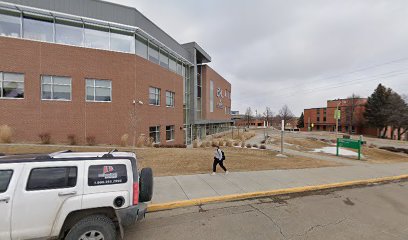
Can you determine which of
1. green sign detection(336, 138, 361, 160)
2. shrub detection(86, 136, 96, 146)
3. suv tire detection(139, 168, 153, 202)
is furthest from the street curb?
shrub detection(86, 136, 96, 146)

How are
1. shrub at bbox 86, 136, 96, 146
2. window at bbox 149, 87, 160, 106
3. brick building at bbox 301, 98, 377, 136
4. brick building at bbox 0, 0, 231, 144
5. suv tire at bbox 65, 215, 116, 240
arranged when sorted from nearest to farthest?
suv tire at bbox 65, 215, 116, 240, brick building at bbox 0, 0, 231, 144, shrub at bbox 86, 136, 96, 146, window at bbox 149, 87, 160, 106, brick building at bbox 301, 98, 377, 136

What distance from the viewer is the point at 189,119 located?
103 ft

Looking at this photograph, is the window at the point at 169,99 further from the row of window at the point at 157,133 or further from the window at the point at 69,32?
the window at the point at 69,32

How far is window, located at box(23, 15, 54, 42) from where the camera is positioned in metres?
14.8

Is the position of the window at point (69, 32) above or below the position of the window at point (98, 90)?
above

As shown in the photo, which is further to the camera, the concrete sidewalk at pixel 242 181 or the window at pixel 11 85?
the window at pixel 11 85

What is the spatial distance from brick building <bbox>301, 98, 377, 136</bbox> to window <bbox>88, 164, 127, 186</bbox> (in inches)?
2788

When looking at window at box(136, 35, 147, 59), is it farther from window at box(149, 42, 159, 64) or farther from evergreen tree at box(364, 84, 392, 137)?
evergreen tree at box(364, 84, 392, 137)

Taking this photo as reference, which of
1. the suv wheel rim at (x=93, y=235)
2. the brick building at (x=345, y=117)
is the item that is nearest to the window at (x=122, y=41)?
the suv wheel rim at (x=93, y=235)

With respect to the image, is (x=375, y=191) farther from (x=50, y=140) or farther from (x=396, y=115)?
(x=396, y=115)

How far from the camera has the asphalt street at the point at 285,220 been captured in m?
4.27

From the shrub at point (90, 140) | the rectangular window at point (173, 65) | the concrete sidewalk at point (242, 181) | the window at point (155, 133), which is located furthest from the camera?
the rectangular window at point (173, 65)

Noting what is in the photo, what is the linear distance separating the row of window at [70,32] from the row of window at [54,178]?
628 inches

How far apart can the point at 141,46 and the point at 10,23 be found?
9101 millimetres
